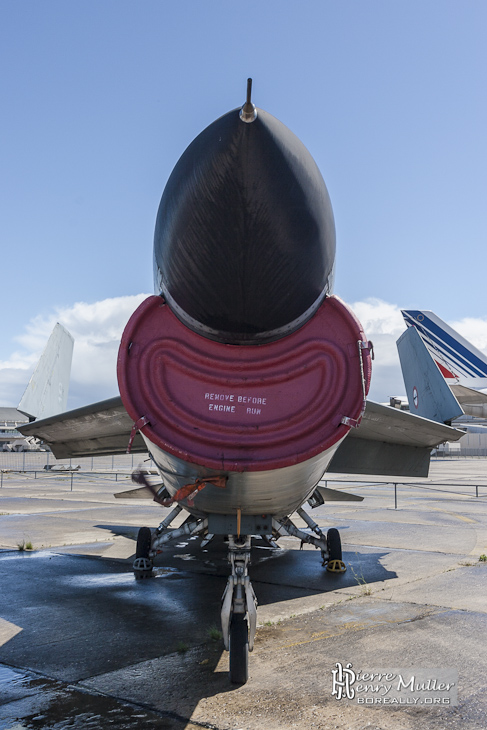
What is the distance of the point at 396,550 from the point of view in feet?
31.7

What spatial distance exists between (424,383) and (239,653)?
5.71 m

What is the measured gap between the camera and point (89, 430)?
7.15 meters

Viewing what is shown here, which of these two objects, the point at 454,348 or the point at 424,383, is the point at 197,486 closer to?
the point at 424,383

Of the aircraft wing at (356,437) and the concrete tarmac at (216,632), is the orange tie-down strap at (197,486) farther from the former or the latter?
the aircraft wing at (356,437)

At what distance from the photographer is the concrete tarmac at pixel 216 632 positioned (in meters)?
3.56

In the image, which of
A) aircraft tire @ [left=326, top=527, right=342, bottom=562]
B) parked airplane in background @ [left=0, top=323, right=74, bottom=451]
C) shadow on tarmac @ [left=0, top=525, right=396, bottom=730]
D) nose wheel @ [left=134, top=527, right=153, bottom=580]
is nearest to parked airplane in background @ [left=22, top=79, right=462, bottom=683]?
shadow on tarmac @ [left=0, top=525, right=396, bottom=730]

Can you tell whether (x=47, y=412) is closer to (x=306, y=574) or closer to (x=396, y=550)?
(x=306, y=574)

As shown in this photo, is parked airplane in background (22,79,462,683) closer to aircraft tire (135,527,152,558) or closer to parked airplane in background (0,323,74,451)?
aircraft tire (135,527,152,558)

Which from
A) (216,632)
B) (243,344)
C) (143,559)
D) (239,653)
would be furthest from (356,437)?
(243,344)

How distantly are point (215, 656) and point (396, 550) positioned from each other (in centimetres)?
588

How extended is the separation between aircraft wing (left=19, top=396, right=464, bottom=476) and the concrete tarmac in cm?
155

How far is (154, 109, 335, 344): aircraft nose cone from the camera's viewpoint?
2.92 m

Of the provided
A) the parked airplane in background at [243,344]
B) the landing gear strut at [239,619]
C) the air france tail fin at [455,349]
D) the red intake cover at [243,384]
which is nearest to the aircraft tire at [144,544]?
the parked airplane in background at [243,344]

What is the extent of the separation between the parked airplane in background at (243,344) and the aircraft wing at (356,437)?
2.02 meters
